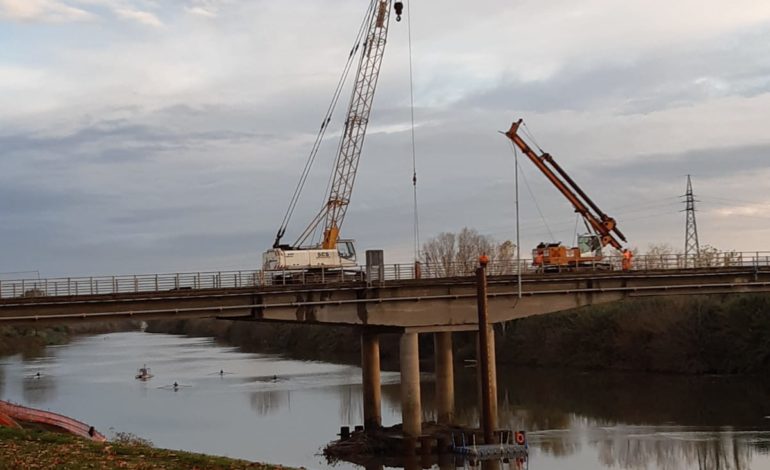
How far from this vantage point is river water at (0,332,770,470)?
2224 inches

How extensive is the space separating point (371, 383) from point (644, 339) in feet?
187

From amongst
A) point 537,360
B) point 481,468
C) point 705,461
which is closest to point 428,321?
point 481,468

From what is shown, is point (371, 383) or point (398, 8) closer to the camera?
point (371, 383)

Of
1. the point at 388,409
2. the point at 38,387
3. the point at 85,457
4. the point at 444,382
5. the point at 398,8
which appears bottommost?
the point at 388,409

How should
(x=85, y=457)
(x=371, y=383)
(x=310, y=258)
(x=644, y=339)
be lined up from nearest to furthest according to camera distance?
(x=85, y=457) → (x=371, y=383) → (x=310, y=258) → (x=644, y=339)

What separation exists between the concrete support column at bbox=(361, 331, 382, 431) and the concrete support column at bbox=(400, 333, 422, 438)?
2.73 meters

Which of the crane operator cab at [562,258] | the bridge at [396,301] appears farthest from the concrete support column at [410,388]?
the crane operator cab at [562,258]

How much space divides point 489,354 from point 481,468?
6548mm

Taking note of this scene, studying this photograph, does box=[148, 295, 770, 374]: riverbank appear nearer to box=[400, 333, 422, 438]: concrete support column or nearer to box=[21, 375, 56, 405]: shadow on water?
box=[21, 375, 56, 405]: shadow on water

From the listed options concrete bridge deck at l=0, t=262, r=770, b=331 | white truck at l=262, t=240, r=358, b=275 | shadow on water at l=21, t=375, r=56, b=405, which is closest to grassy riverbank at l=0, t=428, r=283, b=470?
concrete bridge deck at l=0, t=262, r=770, b=331

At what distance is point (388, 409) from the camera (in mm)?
78312

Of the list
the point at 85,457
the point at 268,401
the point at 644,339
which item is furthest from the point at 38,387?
the point at 85,457

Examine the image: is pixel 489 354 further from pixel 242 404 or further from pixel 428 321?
pixel 242 404

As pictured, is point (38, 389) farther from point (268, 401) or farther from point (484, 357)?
point (484, 357)
